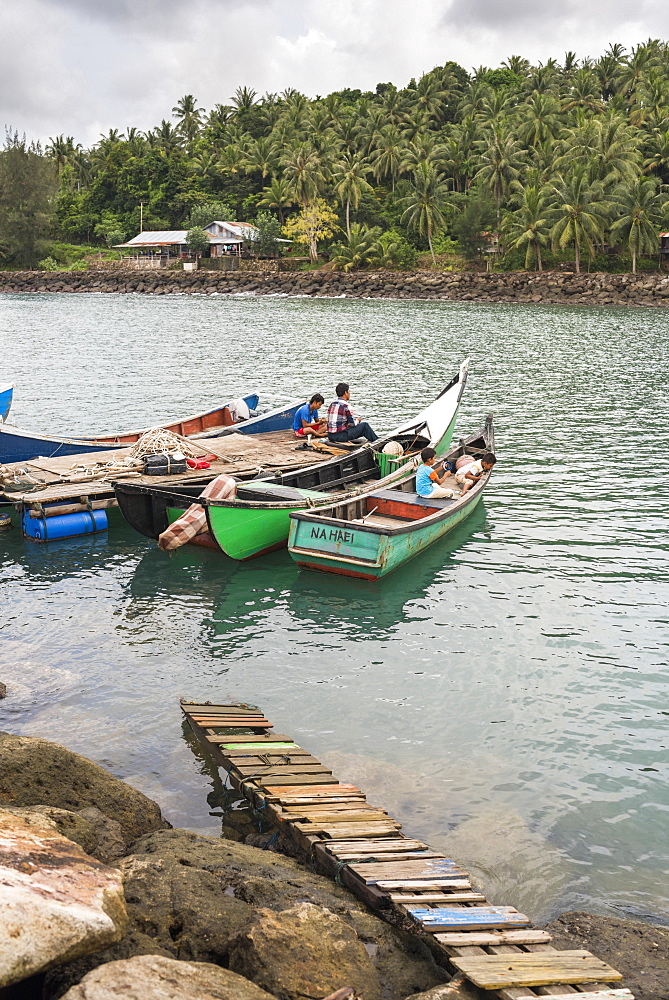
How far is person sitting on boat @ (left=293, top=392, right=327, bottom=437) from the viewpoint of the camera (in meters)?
21.0

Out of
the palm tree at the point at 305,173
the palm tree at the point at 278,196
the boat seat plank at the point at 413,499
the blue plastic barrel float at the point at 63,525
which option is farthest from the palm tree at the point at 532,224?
the blue plastic barrel float at the point at 63,525

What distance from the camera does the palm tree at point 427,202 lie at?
316ft

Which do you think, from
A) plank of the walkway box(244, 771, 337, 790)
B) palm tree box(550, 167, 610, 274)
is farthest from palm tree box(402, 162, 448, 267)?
plank of the walkway box(244, 771, 337, 790)

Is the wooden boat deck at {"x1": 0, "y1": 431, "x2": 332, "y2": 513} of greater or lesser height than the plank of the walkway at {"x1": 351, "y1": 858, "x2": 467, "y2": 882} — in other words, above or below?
above

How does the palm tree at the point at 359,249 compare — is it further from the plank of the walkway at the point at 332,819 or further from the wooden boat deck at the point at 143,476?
the plank of the walkway at the point at 332,819

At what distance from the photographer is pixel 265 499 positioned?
54.1 ft

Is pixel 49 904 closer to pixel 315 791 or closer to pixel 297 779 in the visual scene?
pixel 315 791

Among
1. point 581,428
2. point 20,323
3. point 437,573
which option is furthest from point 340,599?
point 20,323

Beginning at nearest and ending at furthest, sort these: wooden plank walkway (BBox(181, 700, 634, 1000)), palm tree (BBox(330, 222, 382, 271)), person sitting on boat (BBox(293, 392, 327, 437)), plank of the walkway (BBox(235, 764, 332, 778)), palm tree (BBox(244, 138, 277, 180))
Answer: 1. wooden plank walkway (BBox(181, 700, 634, 1000))
2. plank of the walkway (BBox(235, 764, 332, 778))
3. person sitting on boat (BBox(293, 392, 327, 437))
4. palm tree (BBox(330, 222, 382, 271))
5. palm tree (BBox(244, 138, 277, 180))

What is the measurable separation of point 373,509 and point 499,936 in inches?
430

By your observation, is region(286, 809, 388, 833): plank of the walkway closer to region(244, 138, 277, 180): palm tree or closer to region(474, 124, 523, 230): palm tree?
region(474, 124, 523, 230): palm tree

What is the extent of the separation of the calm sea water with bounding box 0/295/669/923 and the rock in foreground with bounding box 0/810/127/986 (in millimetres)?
3124

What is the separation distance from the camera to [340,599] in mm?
14734

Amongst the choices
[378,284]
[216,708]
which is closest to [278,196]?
[378,284]
